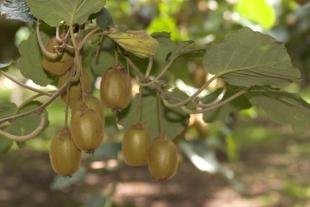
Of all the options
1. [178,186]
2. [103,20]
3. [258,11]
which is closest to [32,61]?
[103,20]

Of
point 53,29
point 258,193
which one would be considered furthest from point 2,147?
point 258,193

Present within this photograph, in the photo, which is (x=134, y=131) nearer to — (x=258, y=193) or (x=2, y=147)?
(x=2, y=147)

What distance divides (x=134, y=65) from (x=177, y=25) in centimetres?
125

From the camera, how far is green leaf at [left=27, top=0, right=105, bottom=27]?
93 centimetres

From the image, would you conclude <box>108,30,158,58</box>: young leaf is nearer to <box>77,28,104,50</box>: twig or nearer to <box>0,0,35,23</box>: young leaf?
<box>77,28,104,50</box>: twig

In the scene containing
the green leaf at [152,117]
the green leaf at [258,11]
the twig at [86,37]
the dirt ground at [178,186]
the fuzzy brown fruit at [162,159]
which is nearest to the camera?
the twig at [86,37]

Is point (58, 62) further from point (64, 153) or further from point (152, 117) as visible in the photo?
point (152, 117)

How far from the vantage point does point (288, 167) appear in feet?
19.2

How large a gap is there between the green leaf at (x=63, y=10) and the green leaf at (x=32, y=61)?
184 millimetres

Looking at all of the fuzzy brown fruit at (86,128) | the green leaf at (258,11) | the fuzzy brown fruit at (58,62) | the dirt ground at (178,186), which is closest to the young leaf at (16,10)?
the fuzzy brown fruit at (58,62)

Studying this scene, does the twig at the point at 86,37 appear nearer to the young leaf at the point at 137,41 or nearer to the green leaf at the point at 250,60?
the young leaf at the point at 137,41

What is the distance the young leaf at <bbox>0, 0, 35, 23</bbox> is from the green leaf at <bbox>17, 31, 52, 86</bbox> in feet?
0.25

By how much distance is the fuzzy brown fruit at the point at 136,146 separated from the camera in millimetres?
1047

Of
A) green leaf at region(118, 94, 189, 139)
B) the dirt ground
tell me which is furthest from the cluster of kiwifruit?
the dirt ground
